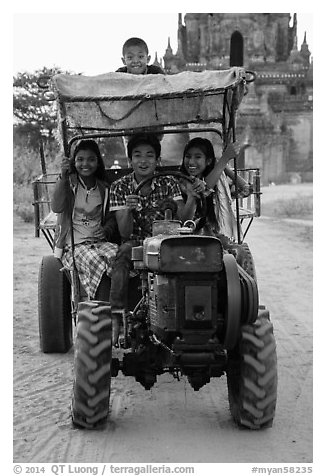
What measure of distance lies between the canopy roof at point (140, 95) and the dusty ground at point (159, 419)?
210 cm

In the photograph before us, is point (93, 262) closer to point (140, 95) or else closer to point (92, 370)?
point (92, 370)

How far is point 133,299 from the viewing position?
5.56 m

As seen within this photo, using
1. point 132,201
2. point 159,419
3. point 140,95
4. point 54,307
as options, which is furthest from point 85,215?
point 159,419

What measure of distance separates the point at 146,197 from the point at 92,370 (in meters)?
1.43

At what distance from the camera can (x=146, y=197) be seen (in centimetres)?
573

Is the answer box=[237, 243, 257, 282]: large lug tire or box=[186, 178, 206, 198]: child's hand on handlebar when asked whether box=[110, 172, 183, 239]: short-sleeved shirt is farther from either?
box=[237, 243, 257, 282]: large lug tire

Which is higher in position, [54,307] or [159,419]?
[54,307]

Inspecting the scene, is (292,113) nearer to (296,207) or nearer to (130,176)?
(296,207)

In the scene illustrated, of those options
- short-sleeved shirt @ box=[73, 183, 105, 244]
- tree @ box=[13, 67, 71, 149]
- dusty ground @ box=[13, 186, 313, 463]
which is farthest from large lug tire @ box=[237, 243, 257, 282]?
Result: tree @ box=[13, 67, 71, 149]

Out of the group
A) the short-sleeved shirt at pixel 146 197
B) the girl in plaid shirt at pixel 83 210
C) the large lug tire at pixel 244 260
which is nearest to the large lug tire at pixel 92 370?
the girl in plaid shirt at pixel 83 210

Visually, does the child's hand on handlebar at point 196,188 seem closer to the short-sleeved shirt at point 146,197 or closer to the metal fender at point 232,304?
the short-sleeved shirt at point 146,197

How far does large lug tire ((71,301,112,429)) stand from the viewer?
4.90 m

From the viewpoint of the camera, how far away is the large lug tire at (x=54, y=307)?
23.1 ft

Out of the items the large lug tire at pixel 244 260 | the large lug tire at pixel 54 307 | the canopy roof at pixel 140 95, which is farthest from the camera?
the large lug tire at pixel 54 307
